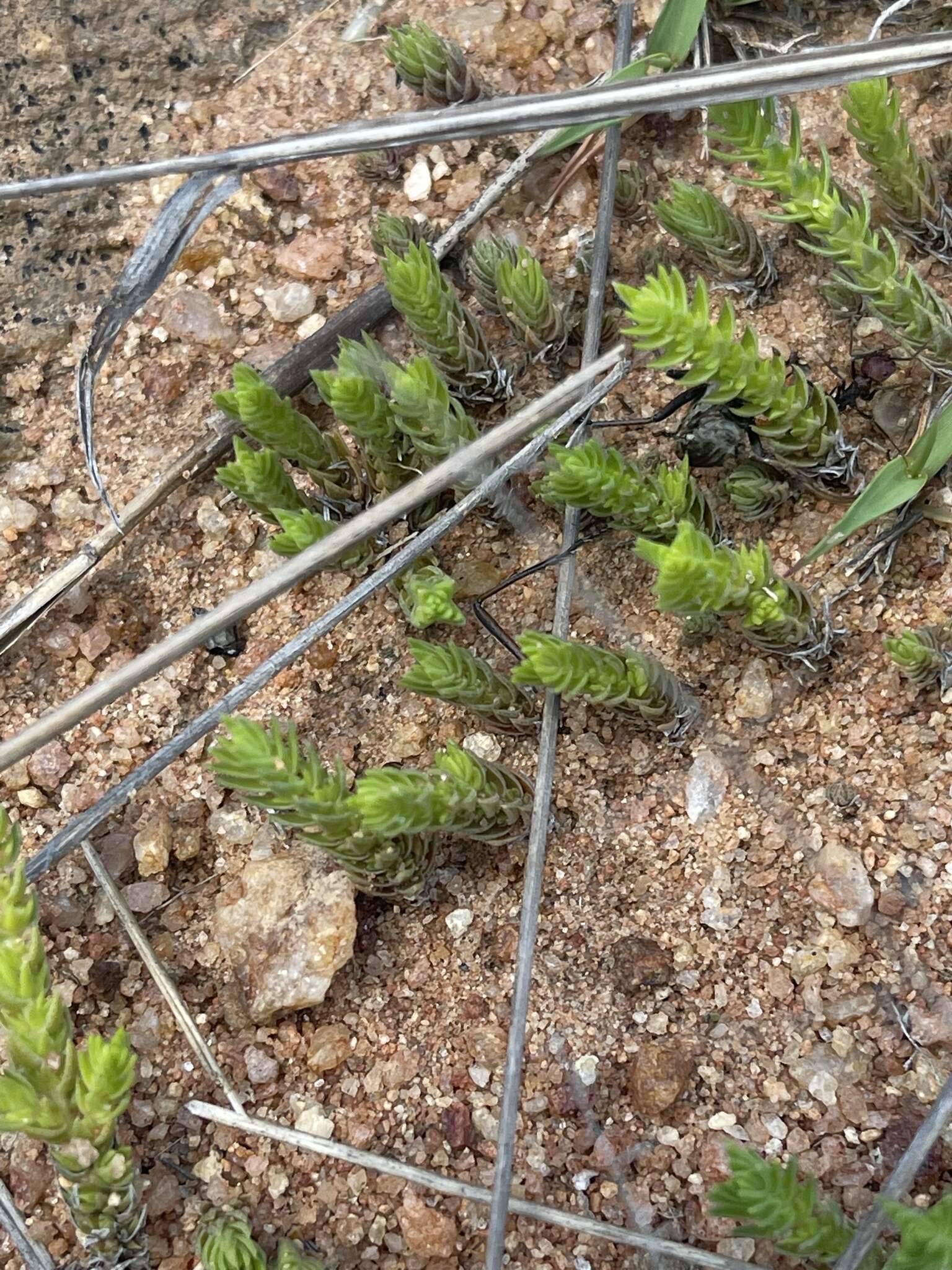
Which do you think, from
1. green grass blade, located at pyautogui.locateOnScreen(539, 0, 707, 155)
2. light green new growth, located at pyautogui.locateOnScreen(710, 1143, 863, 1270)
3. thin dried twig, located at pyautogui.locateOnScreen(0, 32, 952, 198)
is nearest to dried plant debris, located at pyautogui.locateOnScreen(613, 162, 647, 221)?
green grass blade, located at pyautogui.locateOnScreen(539, 0, 707, 155)

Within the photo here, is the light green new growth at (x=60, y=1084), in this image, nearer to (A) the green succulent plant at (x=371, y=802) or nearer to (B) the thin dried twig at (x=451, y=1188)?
(B) the thin dried twig at (x=451, y=1188)

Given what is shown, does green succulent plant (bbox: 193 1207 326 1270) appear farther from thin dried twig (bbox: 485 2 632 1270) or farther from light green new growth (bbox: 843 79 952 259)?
light green new growth (bbox: 843 79 952 259)

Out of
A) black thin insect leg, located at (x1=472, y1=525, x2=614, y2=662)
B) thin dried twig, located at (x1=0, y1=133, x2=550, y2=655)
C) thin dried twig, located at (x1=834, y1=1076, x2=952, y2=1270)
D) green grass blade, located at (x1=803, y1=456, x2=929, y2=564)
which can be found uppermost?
thin dried twig, located at (x1=0, y1=133, x2=550, y2=655)

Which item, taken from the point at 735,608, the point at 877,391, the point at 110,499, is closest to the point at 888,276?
the point at 877,391

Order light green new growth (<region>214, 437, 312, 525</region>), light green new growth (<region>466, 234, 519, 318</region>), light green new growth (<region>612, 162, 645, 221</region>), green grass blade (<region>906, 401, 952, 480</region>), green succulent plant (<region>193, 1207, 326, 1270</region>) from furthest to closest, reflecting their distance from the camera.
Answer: light green new growth (<region>612, 162, 645, 221</region>) → light green new growth (<region>466, 234, 519, 318</region>) → light green new growth (<region>214, 437, 312, 525</region>) → green grass blade (<region>906, 401, 952, 480</region>) → green succulent plant (<region>193, 1207, 326, 1270</region>)

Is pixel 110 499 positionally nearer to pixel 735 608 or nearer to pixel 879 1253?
pixel 735 608

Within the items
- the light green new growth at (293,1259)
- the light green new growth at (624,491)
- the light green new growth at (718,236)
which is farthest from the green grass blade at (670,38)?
the light green new growth at (293,1259)

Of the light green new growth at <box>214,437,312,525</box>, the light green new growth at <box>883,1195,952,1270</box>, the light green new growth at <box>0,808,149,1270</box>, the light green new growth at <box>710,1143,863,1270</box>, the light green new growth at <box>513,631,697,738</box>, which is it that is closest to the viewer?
the light green new growth at <box>883,1195,952,1270</box>
